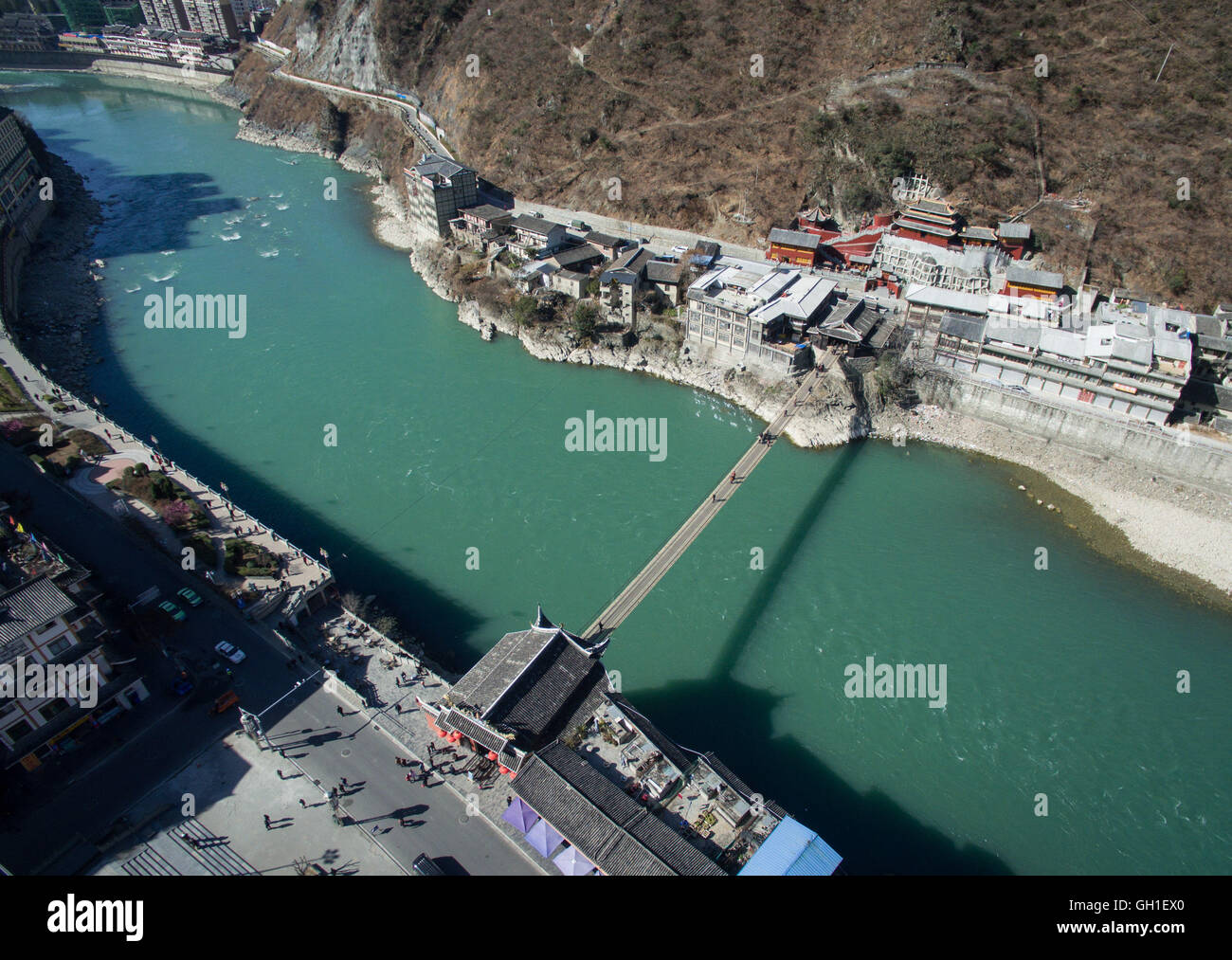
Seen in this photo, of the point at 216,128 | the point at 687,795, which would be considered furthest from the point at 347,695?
the point at 216,128

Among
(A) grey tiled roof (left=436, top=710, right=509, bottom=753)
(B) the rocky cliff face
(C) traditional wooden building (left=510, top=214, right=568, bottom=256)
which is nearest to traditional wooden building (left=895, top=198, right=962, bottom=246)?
(C) traditional wooden building (left=510, top=214, right=568, bottom=256)

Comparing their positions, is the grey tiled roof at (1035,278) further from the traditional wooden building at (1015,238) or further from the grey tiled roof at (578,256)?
the grey tiled roof at (578,256)

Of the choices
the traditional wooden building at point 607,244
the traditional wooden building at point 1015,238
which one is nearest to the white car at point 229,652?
the traditional wooden building at point 607,244

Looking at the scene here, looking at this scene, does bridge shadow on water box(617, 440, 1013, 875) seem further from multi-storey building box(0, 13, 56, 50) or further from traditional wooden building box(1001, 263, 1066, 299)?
multi-storey building box(0, 13, 56, 50)

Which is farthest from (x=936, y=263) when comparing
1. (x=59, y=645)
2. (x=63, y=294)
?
(x=63, y=294)

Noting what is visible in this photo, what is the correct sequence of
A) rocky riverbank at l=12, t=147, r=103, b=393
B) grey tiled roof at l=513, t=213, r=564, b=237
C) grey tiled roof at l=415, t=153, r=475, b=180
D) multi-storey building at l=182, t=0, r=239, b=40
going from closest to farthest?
1. rocky riverbank at l=12, t=147, r=103, b=393
2. grey tiled roof at l=513, t=213, r=564, b=237
3. grey tiled roof at l=415, t=153, r=475, b=180
4. multi-storey building at l=182, t=0, r=239, b=40

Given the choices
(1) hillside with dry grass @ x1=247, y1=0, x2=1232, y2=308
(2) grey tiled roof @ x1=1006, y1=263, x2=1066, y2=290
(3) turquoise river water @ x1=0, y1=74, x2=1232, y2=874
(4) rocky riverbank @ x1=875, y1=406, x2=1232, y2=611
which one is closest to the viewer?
(3) turquoise river water @ x1=0, y1=74, x2=1232, y2=874

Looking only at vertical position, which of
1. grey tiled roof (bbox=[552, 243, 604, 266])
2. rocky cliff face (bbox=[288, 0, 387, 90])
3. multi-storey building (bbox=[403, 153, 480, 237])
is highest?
rocky cliff face (bbox=[288, 0, 387, 90])
